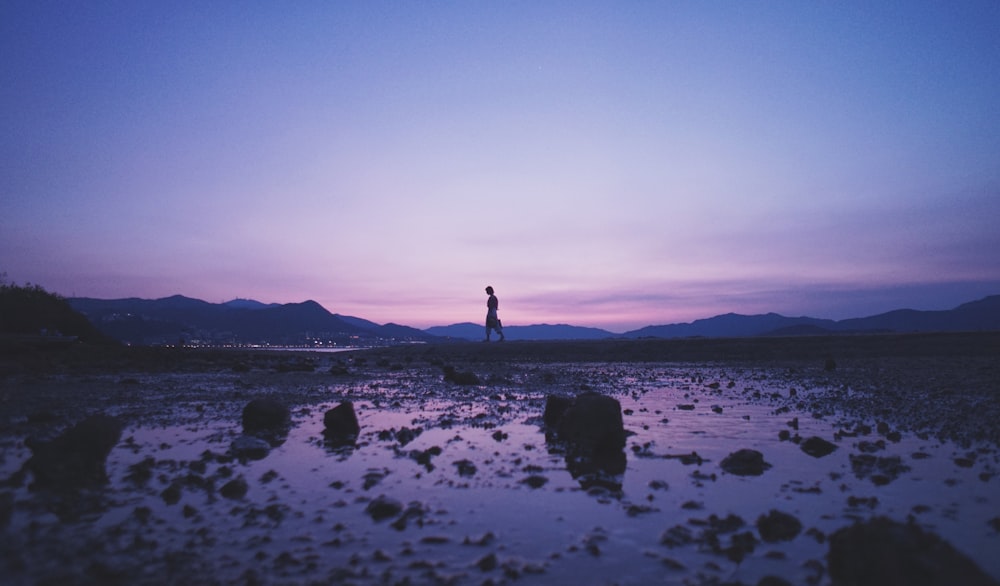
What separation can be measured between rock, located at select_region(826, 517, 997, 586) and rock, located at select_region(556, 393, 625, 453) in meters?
4.63

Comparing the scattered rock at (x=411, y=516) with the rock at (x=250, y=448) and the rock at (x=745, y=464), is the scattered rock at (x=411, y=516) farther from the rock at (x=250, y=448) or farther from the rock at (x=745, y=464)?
the rock at (x=745, y=464)

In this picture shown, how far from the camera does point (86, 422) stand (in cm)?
774

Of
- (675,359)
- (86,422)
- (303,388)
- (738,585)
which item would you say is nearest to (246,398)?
(303,388)

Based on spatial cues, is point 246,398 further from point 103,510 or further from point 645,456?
point 645,456

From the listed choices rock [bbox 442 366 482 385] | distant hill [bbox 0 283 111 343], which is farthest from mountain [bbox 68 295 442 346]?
rock [bbox 442 366 482 385]

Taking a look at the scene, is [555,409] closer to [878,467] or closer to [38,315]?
[878,467]

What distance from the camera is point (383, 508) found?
5.80m

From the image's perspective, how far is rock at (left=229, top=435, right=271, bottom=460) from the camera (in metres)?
8.34

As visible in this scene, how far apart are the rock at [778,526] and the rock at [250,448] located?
21.1ft

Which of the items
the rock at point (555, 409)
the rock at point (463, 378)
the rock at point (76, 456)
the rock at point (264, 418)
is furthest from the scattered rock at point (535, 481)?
the rock at point (463, 378)

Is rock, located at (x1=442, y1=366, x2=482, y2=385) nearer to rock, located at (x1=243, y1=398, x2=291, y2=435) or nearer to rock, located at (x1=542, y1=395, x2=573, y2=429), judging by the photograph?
rock, located at (x1=542, y1=395, x2=573, y2=429)

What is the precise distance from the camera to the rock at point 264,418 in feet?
34.3

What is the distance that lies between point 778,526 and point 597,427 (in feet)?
13.0

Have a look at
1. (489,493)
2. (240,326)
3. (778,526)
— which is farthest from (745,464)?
(240,326)
